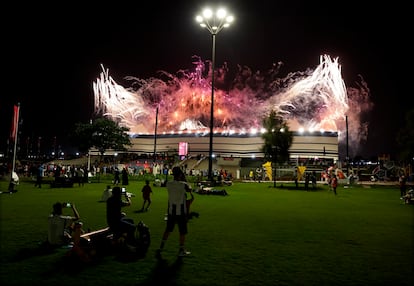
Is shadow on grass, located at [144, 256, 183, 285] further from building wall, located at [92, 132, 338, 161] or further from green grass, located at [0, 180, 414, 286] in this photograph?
building wall, located at [92, 132, 338, 161]

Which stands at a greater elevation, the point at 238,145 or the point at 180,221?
the point at 238,145

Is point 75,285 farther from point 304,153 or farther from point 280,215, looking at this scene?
point 304,153

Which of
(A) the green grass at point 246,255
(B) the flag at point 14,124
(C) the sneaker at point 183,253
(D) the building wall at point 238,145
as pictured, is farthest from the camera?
(D) the building wall at point 238,145

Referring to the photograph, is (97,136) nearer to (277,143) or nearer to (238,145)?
(277,143)

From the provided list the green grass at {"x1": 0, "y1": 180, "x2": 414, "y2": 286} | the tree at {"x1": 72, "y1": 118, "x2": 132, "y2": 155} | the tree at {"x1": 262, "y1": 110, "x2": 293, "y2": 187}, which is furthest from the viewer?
the tree at {"x1": 72, "y1": 118, "x2": 132, "y2": 155}

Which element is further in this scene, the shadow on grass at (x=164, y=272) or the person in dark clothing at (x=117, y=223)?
the person in dark clothing at (x=117, y=223)

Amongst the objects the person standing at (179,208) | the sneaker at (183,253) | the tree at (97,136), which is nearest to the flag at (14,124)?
the person standing at (179,208)

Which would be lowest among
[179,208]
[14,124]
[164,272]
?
[164,272]

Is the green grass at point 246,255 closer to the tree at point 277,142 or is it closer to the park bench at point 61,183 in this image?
the park bench at point 61,183

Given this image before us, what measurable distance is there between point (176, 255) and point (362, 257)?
4.00 meters

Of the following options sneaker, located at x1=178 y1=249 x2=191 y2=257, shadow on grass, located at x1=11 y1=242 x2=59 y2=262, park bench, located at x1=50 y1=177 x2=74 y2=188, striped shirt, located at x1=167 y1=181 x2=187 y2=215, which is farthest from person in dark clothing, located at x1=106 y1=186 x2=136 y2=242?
park bench, located at x1=50 y1=177 x2=74 y2=188

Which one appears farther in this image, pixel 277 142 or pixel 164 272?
pixel 277 142

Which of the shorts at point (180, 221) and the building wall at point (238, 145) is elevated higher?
the building wall at point (238, 145)

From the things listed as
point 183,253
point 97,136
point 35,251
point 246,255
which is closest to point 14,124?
point 35,251
